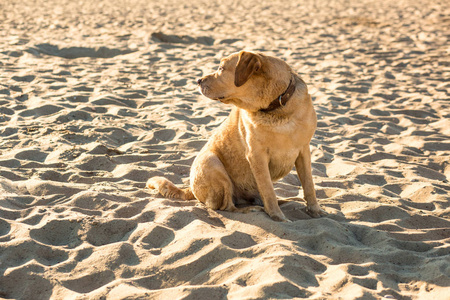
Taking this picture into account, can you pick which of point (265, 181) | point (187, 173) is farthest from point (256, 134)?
point (187, 173)

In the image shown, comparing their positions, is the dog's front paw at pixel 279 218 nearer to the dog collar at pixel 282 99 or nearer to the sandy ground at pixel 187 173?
the sandy ground at pixel 187 173

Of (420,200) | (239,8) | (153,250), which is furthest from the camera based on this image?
(239,8)

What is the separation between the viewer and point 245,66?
13.1 ft

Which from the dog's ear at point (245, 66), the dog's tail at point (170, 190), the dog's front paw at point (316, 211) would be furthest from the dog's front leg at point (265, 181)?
the dog's tail at point (170, 190)

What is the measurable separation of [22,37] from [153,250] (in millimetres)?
9677

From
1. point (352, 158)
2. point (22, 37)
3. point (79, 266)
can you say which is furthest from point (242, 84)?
point (22, 37)

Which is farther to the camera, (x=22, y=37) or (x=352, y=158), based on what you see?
(x=22, y=37)

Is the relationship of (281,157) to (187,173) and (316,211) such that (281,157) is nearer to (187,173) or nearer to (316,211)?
(316,211)

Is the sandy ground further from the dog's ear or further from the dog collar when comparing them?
the dog's ear

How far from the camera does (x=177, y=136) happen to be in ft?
21.4

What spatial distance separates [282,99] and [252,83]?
27 centimetres

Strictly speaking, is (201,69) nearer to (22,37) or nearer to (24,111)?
(24,111)

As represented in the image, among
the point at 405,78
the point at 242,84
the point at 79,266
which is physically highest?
the point at 242,84

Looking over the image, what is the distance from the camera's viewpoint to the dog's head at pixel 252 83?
409 centimetres
